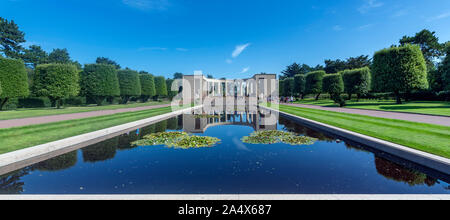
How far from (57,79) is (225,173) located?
113 ft

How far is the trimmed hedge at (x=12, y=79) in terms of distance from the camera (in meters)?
24.9

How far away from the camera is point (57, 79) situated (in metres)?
28.0

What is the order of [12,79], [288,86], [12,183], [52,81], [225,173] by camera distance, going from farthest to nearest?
[288,86] < [52,81] < [12,79] < [225,173] < [12,183]

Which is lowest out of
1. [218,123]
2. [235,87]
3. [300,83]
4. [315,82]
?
[218,123]

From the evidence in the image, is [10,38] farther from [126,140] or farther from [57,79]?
[126,140]

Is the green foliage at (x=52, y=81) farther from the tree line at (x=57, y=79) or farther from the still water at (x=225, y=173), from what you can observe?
the still water at (x=225, y=173)

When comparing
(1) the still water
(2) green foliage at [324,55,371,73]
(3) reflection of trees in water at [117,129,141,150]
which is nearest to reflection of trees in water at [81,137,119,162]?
(1) the still water

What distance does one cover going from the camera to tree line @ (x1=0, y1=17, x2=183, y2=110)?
1023 inches

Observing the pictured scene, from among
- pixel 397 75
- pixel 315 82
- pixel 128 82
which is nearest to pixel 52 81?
pixel 128 82

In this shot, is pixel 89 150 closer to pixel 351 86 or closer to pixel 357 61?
pixel 351 86

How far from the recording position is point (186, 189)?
4.14 metres

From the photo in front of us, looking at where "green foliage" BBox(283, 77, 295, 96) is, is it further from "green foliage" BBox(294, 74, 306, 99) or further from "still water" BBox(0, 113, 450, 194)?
"still water" BBox(0, 113, 450, 194)
